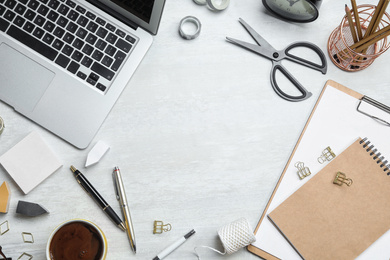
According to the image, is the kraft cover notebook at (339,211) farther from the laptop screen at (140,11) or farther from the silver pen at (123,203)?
the laptop screen at (140,11)

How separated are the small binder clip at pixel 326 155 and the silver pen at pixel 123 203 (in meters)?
0.44

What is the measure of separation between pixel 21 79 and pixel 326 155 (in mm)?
697

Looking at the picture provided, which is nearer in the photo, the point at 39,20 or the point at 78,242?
the point at 78,242

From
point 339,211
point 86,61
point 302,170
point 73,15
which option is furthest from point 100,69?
point 339,211

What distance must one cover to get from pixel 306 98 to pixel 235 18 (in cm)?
25

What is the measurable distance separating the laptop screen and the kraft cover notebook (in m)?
0.48

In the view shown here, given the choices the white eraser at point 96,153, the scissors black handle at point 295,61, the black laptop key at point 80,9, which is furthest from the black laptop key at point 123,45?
the scissors black handle at point 295,61

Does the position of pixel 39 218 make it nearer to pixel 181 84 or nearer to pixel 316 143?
pixel 181 84

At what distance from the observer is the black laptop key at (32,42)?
36.0 inches

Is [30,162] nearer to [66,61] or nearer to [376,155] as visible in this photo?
[66,61]

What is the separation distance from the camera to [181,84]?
37.7 inches

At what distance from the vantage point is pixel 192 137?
94 cm

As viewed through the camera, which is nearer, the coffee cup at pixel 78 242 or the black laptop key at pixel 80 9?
the coffee cup at pixel 78 242

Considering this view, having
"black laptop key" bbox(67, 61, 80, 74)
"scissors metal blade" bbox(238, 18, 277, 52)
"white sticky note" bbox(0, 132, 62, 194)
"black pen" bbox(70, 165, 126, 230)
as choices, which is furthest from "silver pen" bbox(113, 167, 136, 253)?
"scissors metal blade" bbox(238, 18, 277, 52)
